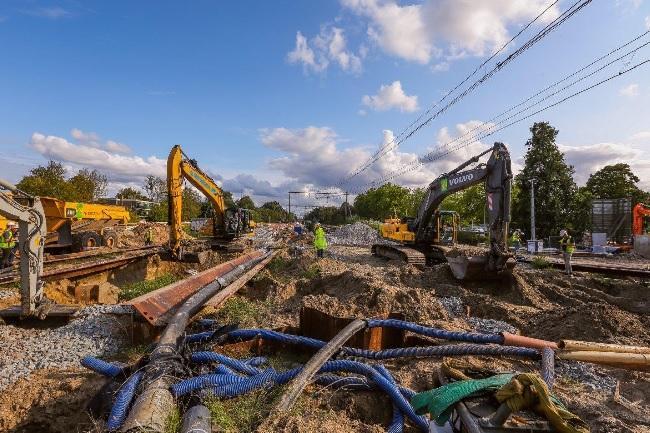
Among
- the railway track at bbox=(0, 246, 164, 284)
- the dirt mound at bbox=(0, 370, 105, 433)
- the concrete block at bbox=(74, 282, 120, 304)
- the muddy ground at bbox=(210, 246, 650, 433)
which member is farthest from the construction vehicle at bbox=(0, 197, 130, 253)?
the dirt mound at bbox=(0, 370, 105, 433)

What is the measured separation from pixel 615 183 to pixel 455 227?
144 ft

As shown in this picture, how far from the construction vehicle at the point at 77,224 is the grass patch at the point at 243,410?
11676 millimetres

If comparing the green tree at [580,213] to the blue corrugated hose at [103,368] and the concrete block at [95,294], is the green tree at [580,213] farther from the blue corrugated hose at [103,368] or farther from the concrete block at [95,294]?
the blue corrugated hose at [103,368]

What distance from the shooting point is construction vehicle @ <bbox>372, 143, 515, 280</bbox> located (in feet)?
29.6

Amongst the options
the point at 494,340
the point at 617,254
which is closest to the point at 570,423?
the point at 494,340

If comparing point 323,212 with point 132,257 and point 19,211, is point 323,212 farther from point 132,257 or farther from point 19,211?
point 19,211

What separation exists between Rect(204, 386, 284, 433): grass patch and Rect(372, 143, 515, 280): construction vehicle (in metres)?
7.04

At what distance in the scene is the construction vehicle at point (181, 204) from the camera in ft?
36.8

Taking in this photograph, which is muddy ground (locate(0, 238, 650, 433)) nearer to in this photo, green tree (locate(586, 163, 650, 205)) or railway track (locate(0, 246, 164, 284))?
railway track (locate(0, 246, 164, 284))

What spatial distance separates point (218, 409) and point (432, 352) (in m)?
2.26

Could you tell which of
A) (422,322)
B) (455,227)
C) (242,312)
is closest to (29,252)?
(242,312)

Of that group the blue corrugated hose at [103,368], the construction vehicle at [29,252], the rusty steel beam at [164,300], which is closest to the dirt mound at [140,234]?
the construction vehicle at [29,252]

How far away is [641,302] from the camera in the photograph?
7480 mm

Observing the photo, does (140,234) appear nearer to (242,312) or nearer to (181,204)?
(181,204)
